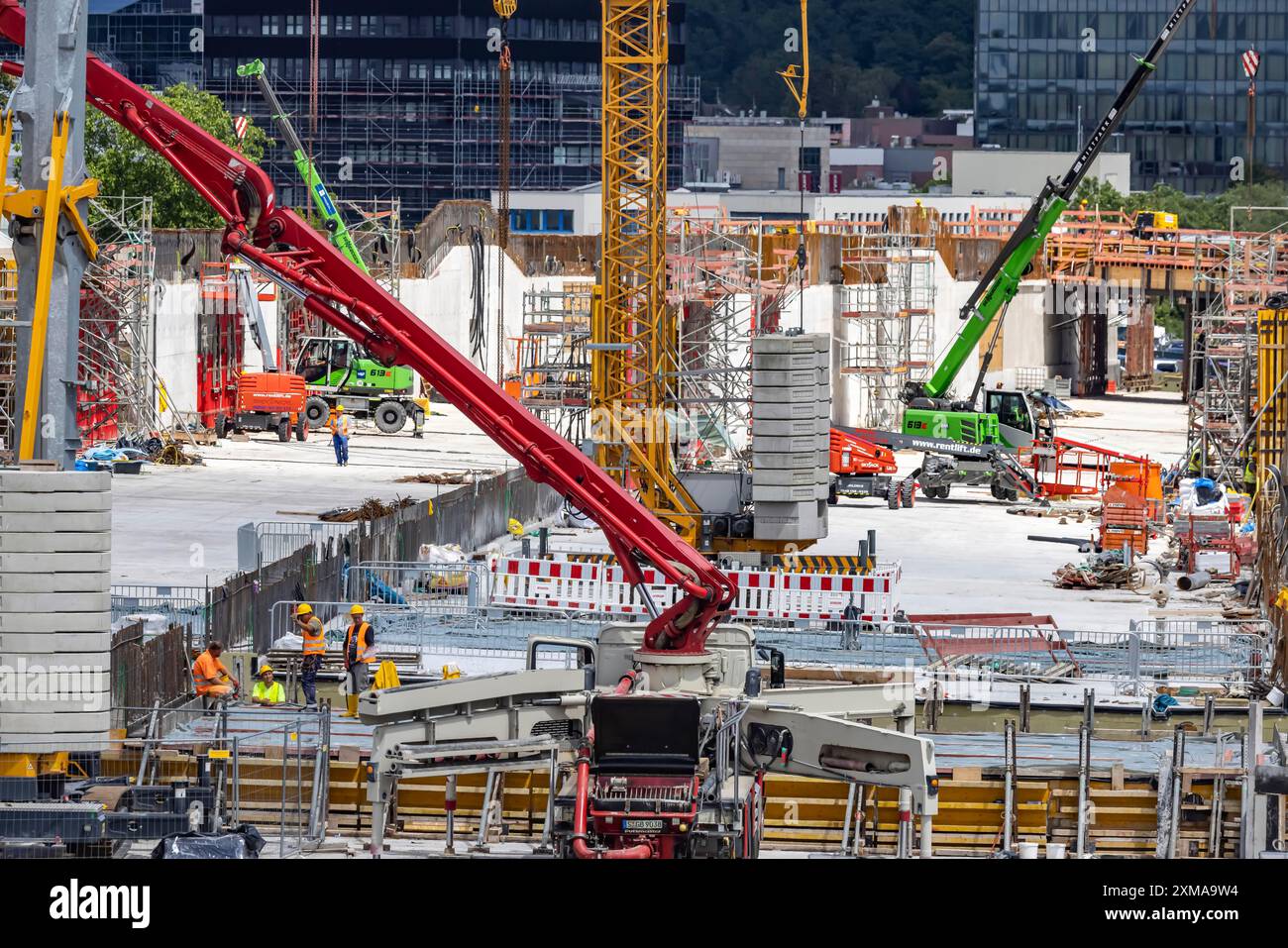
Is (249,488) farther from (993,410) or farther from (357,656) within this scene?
(357,656)

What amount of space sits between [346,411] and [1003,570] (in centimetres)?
2684

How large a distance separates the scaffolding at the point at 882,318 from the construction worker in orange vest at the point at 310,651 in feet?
138

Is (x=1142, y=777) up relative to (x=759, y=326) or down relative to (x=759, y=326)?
down

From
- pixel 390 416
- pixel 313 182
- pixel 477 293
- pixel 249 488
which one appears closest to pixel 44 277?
pixel 249 488

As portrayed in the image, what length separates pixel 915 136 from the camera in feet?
577

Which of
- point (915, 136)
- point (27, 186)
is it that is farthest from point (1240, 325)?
point (915, 136)

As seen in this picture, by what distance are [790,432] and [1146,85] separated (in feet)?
383

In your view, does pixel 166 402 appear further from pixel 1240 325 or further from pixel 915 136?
pixel 915 136

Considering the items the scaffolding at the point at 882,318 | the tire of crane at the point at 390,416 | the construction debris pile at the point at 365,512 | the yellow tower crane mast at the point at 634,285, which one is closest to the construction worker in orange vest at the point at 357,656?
the yellow tower crane mast at the point at 634,285

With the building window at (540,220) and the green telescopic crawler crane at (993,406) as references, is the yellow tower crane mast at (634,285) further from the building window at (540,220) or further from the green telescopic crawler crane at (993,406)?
the building window at (540,220)

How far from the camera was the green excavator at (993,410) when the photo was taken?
55406mm

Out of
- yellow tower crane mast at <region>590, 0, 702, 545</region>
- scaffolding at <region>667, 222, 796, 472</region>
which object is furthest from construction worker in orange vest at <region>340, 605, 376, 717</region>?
scaffolding at <region>667, 222, 796, 472</region>

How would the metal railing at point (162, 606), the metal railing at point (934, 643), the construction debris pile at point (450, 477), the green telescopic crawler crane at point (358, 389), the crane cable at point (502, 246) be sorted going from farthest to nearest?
the crane cable at point (502, 246) < the green telescopic crawler crane at point (358, 389) < the construction debris pile at point (450, 477) < the metal railing at point (934, 643) < the metal railing at point (162, 606)

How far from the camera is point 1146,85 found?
149 m
